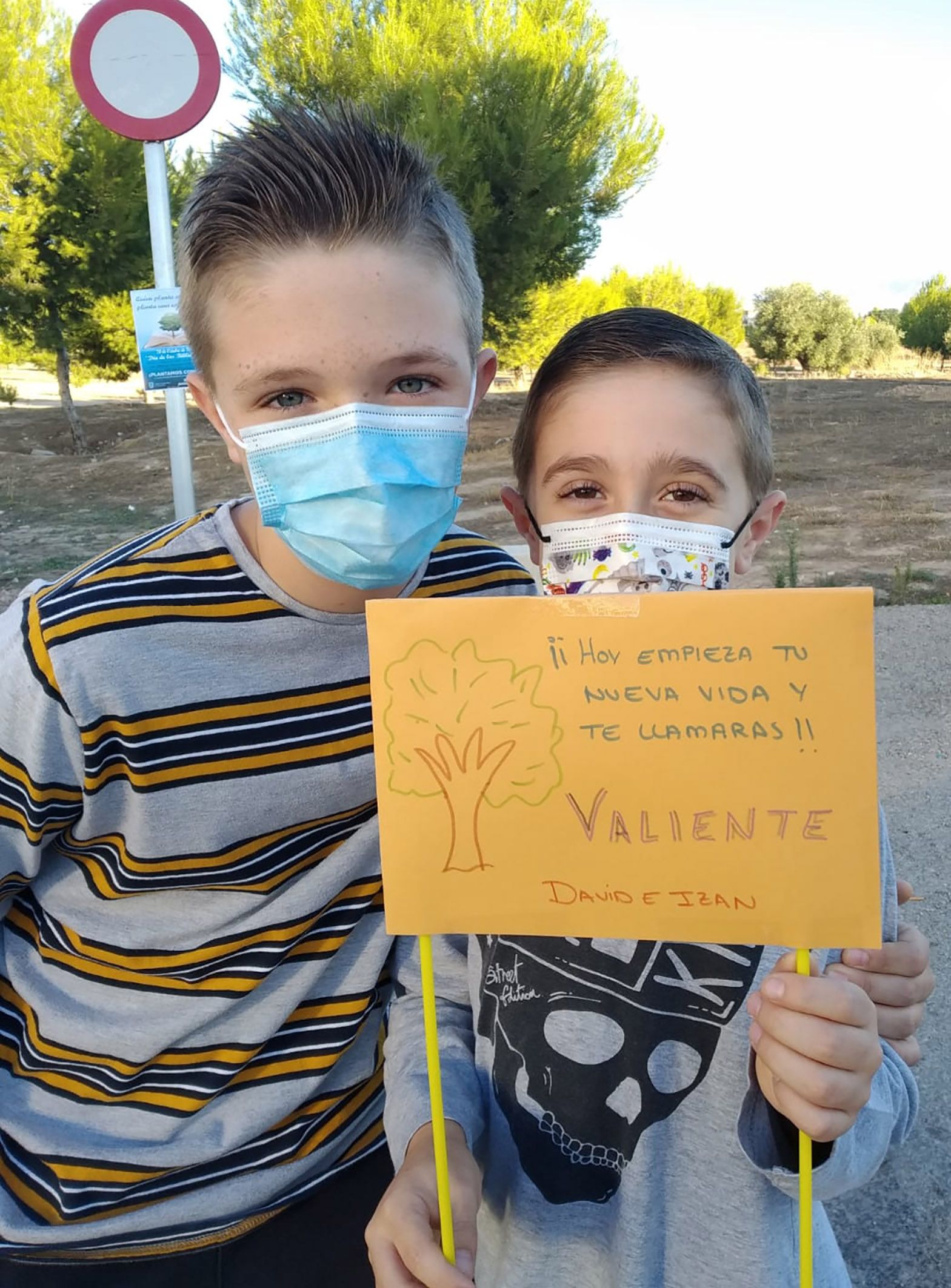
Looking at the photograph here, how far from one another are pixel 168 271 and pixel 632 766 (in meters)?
3.44

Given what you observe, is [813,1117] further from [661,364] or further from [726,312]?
[726,312]

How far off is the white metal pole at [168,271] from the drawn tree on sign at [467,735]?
298cm

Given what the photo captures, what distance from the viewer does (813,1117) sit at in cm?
104

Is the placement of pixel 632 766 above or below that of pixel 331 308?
below

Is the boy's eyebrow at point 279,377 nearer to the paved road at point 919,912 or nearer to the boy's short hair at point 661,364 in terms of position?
the boy's short hair at point 661,364

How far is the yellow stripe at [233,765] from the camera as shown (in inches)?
57.0

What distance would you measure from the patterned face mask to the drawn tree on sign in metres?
0.37

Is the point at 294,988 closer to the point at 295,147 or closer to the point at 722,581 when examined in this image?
the point at 722,581

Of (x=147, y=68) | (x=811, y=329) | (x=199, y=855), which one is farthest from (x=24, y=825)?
(x=811, y=329)

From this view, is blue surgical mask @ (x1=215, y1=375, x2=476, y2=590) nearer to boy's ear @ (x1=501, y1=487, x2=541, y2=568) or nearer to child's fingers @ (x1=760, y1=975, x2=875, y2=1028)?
boy's ear @ (x1=501, y1=487, x2=541, y2=568)

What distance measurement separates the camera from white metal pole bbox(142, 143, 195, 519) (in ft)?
12.0

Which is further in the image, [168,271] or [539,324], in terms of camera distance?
[539,324]

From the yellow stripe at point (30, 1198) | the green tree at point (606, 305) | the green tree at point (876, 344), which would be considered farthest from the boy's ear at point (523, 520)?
the green tree at point (876, 344)

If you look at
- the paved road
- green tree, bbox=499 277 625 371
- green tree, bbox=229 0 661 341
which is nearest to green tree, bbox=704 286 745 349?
green tree, bbox=499 277 625 371
